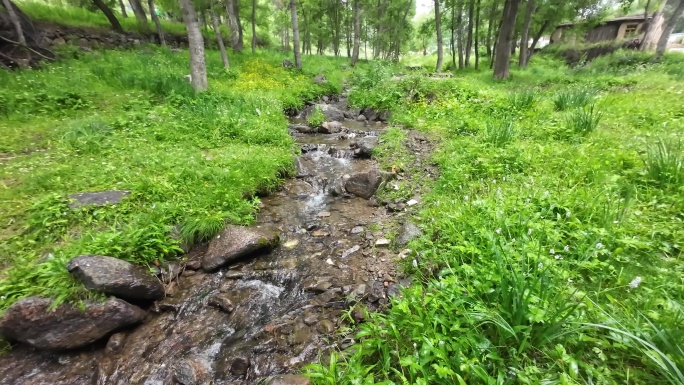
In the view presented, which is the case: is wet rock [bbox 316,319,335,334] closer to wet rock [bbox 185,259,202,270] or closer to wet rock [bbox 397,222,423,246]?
wet rock [bbox 397,222,423,246]

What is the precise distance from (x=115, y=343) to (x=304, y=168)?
5101 mm

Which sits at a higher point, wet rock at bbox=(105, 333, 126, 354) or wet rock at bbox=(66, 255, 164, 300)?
wet rock at bbox=(66, 255, 164, 300)

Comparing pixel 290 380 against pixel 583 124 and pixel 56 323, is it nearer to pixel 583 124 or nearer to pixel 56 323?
pixel 56 323

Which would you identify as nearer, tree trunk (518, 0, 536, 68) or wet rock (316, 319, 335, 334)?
wet rock (316, 319, 335, 334)

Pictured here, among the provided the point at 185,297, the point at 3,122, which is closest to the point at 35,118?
the point at 3,122

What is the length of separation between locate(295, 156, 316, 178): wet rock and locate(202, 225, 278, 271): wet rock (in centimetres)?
268

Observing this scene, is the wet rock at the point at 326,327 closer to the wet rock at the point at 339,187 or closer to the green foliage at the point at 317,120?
the wet rock at the point at 339,187

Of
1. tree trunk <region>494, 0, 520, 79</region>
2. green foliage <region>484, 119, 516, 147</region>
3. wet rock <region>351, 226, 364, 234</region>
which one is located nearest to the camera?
wet rock <region>351, 226, 364, 234</region>

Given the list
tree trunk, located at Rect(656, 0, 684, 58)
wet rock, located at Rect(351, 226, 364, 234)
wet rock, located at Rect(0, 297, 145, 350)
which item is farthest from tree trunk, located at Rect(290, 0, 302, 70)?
tree trunk, located at Rect(656, 0, 684, 58)

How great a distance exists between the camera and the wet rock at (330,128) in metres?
10.3

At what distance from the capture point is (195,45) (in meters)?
9.59

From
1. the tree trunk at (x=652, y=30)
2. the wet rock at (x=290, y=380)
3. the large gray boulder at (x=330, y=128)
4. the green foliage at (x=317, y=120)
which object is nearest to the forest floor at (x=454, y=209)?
the wet rock at (x=290, y=380)

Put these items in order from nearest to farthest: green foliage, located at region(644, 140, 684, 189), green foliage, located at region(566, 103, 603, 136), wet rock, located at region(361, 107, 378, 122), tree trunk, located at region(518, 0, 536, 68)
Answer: green foliage, located at region(644, 140, 684, 189) → green foliage, located at region(566, 103, 603, 136) → wet rock, located at region(361, 107, 378, 122) → tree trunk, located at region(518, 0, 536, 68)

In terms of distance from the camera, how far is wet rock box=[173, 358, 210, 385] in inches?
116
